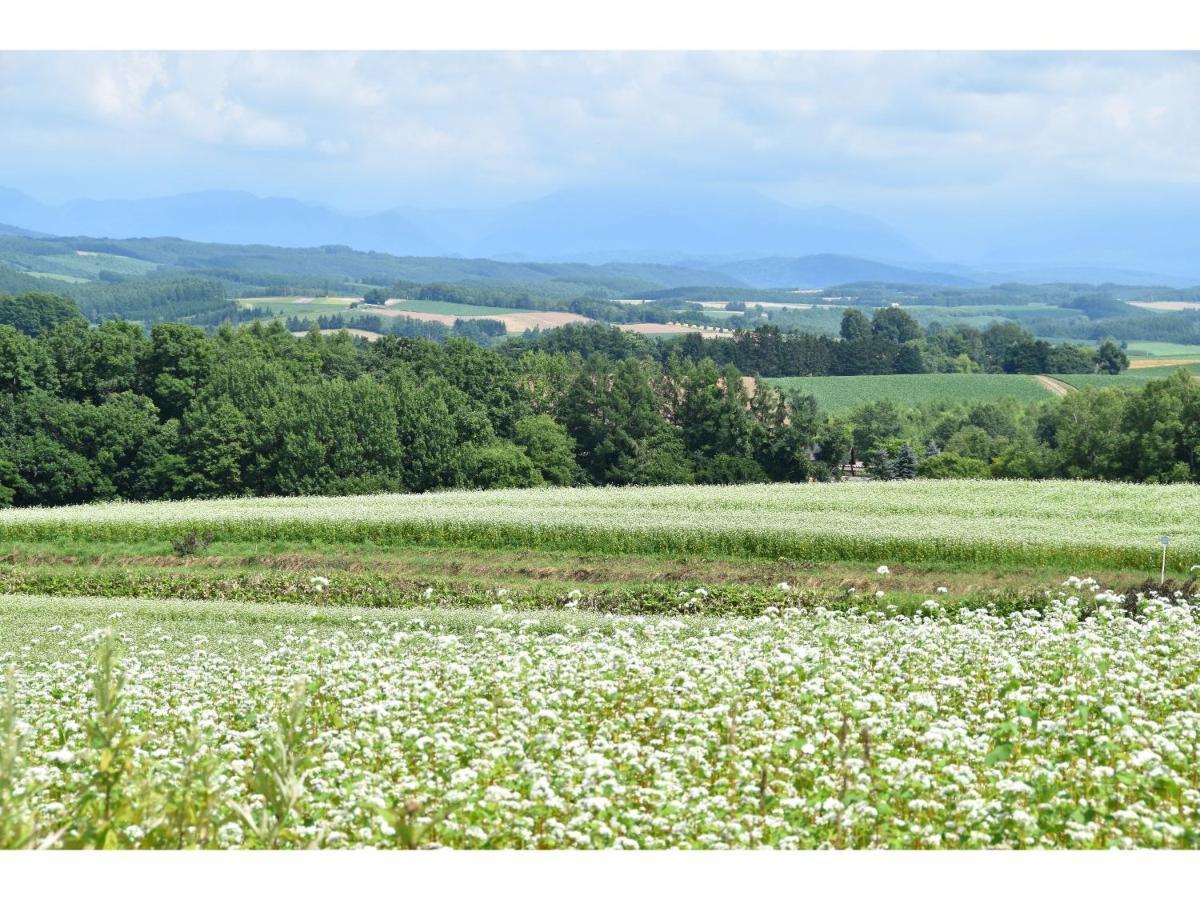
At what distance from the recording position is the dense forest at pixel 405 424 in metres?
51.6

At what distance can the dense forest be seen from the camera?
51.6 metres

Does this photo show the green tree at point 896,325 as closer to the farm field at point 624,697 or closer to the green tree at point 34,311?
the green tree at point 34,311

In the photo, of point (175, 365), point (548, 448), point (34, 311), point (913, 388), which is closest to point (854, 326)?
point (913, 388)

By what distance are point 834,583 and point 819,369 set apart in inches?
4139

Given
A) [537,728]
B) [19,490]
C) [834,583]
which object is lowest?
[19,490]

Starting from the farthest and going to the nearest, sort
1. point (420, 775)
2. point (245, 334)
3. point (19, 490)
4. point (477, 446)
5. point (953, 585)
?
point (245, 334) → point (477, 446) → point (19, 490) → point (953, 585) → point (420, 775)

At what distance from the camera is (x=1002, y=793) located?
9.56 metres

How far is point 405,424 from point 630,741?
4503 centimetres

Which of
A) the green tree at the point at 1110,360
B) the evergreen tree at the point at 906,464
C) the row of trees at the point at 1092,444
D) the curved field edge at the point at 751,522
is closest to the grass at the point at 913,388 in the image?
the green tree at the point at 1110,360

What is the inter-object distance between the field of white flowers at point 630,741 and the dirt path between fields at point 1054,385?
3812 inches

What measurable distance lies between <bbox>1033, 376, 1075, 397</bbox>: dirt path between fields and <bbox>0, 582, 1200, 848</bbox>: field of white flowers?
96.8 meters

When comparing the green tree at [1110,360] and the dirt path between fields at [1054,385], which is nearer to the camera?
the dirt path between fields at [1054,385]

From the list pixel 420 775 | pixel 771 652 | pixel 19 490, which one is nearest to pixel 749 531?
pixel 771 652

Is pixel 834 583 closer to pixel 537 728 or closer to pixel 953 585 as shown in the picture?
pixel 953 585
